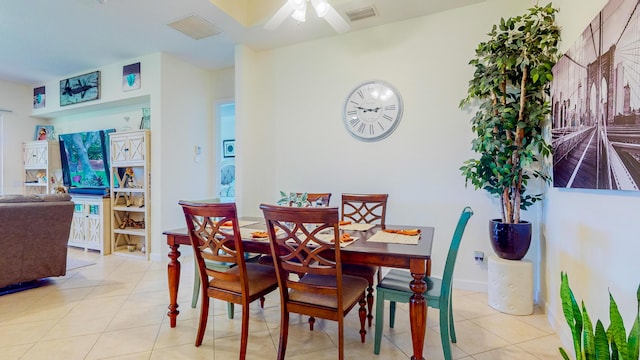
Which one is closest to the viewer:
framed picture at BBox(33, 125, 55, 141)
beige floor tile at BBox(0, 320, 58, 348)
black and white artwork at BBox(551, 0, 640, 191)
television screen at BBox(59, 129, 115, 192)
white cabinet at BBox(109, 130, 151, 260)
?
black and white artwork at BBox(551, 0, 640, 191)

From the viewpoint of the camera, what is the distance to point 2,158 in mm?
5469

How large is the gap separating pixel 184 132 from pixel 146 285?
7.17ft

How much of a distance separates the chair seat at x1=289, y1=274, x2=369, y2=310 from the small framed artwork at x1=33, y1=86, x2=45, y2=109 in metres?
6.34

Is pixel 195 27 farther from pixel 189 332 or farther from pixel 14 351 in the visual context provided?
pixel 14 351

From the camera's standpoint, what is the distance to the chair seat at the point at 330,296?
174 cm

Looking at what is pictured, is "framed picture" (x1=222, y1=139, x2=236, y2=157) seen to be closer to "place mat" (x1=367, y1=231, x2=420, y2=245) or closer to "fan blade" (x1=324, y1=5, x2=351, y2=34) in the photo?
"fan blade" (x1=324, y1=5, x2=351, y2=34)

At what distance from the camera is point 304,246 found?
5.56ft

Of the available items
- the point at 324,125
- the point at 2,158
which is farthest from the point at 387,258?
the point at 2,158

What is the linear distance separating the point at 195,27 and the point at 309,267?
311cm

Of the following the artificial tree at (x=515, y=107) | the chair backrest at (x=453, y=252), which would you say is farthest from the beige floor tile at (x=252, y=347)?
the artificial tree at (x=515, y=107)

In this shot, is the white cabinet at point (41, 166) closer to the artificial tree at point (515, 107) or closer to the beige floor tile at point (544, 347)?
the artificial tree at point (515, 107)

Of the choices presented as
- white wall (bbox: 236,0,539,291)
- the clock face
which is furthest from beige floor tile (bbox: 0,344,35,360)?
the clock face

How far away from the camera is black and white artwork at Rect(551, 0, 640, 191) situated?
1283 mm

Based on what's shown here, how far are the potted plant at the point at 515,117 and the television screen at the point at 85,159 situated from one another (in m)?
5.21
